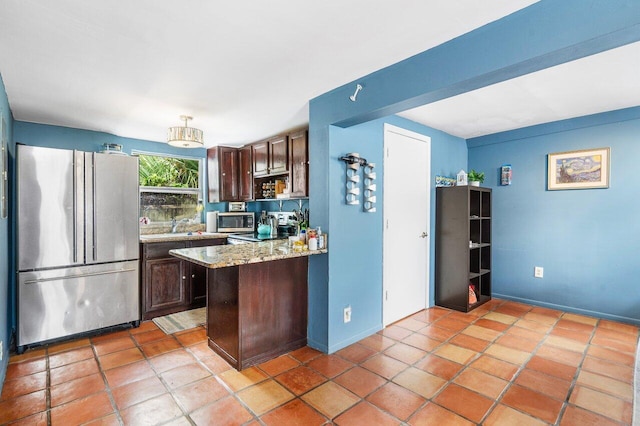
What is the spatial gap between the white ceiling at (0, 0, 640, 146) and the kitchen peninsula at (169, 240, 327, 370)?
1.35 metres

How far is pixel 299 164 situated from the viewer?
Result: 143 inches

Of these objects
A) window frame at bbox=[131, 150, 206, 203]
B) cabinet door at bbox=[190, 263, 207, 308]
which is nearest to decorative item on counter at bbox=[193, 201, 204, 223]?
window frame at bbox=[131, 150, 206, 203]

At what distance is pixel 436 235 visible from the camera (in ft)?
13.2

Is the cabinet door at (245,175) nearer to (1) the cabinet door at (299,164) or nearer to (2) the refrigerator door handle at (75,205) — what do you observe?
(1) the cabinet door at (299,164)

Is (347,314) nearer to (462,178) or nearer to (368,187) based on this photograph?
(368,187)

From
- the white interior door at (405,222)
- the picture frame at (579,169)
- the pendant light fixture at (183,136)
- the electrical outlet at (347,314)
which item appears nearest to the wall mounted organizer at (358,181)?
the white interior door at (405,222)

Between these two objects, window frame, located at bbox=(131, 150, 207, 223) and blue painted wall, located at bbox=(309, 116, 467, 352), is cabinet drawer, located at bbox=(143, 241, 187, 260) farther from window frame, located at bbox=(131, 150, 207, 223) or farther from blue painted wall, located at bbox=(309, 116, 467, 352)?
blue painted wall, located at bbox=(309, 116, 467, 352)

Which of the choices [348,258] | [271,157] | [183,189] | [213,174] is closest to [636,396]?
[348,258]

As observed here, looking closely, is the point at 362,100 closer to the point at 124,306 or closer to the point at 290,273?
the point at 290,273

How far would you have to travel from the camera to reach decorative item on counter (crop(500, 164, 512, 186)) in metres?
4.14

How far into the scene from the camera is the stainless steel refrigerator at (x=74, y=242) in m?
2.77

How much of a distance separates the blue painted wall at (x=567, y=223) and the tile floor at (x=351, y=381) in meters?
0.58

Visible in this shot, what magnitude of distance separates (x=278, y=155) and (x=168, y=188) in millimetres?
1822

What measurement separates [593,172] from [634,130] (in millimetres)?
525
